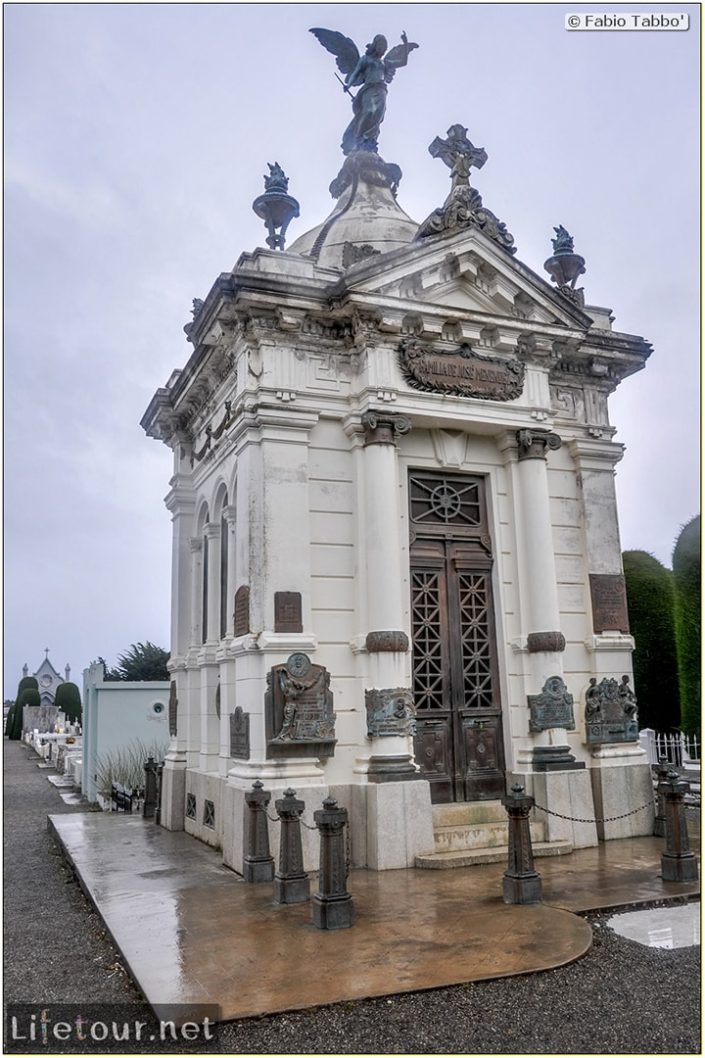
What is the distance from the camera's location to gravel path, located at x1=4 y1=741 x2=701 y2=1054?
4598 millimetres

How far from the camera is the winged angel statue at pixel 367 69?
1312cm

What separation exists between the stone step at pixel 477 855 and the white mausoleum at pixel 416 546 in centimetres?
10

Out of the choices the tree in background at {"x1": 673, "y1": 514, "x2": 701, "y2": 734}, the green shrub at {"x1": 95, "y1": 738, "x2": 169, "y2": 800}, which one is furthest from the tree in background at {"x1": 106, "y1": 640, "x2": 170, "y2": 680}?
the tree in background at {"x1": 673, "y1": 514, "x2": 701, "y2": 734}

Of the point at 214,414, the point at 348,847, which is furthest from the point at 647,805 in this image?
the point at 214,414

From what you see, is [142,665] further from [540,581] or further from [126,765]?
[540,581]

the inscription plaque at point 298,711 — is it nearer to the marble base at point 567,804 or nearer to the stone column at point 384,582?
the stone column at point 384,582

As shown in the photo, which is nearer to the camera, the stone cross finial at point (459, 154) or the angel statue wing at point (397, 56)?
the stone cross finial at point (459, 154)

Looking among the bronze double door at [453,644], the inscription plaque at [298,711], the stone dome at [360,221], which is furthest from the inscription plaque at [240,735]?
the stone dome at [360,221]

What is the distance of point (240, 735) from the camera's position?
970 centimetres

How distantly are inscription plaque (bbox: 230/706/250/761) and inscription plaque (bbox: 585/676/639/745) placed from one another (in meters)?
4.39

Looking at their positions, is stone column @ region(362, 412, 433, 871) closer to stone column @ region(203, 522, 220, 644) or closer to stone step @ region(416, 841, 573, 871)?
stone step @ region(416, 841, 573, 871)

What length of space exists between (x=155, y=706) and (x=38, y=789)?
4714 mm

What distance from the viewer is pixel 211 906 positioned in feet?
24.7

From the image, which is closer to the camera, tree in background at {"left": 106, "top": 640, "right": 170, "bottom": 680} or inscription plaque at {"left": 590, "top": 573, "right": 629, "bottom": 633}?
inscription plaque at {"left": 590, "top": 573, "right": 629, "bottom": 633}
